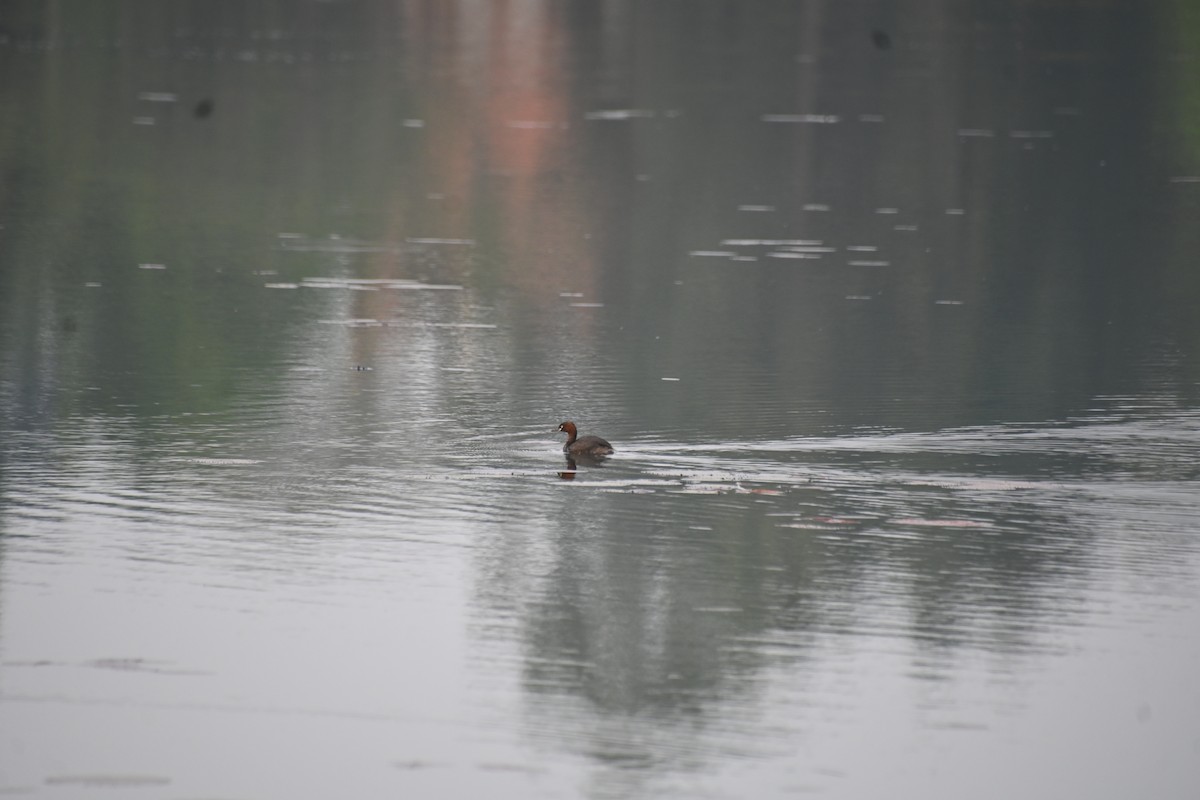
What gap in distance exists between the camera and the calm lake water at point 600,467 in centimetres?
1006

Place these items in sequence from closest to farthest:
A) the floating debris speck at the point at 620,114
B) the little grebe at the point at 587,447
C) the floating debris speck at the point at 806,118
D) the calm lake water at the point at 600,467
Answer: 1. the calm lake water at the point at 600,467
2. the little grebe at the point at 587,447
3. the floating debris speck at the point at 806,118
4. the floating debris speck at the point at 620,114

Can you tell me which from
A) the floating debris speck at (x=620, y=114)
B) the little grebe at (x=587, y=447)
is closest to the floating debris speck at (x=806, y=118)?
the floating debris speck at (x=620, y=114)

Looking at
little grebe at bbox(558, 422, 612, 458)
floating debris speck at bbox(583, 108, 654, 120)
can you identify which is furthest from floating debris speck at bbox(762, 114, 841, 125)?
little grebe at bbox(558, 422, 612, 458)

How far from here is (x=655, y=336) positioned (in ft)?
68.6

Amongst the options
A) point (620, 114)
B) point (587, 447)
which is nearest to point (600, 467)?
point (587, 447)

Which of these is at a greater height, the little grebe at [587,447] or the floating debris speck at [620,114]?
the floating debris speck at [620,114]

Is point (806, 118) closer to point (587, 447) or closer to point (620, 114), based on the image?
point (620, 114)

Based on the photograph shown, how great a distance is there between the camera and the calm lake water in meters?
10.1

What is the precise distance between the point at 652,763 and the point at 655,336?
11.6m

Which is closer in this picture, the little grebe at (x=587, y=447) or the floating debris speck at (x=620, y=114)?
the little grebe at (x=587, y=447)

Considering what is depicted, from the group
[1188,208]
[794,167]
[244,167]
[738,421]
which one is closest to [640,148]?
[794,167]

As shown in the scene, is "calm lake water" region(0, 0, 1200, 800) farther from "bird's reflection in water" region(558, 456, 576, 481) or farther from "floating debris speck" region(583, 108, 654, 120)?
"floating debris speck" region(583, 108, 654, 120)

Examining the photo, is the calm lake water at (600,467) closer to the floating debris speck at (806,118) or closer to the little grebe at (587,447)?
the little grebe at (587,447)

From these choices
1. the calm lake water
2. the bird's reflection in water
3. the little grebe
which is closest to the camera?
the calm lake water
